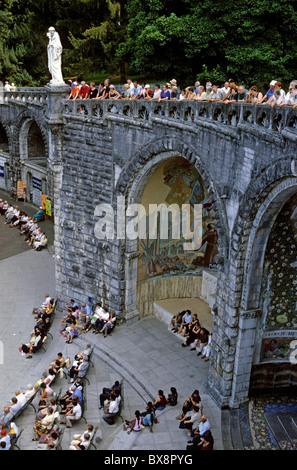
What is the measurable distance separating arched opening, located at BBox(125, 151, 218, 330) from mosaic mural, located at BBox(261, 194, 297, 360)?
4.39 meters

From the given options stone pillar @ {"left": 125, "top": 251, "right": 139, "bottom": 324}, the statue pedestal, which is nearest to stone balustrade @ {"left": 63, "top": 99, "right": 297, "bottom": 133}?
the statue pedestal

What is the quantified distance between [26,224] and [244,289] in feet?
65.9

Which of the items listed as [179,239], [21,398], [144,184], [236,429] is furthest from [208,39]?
[21,398]

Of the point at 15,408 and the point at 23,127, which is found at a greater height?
the point at 23,127

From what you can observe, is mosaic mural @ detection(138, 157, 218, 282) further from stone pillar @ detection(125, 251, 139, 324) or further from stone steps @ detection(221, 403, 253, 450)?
stone steps @ detection(221, 403, 253, 450)

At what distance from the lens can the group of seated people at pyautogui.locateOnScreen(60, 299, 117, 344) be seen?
2016 cm

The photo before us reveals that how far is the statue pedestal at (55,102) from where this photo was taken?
2080 centimetres

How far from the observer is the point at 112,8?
35344 millimetres

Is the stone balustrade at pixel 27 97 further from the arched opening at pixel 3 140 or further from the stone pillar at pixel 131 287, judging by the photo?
the stone pillar at pixel 131 287

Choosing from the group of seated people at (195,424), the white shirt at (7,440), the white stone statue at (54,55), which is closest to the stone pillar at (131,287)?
the group of seated people at (195,424)

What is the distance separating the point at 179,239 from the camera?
2144 cm

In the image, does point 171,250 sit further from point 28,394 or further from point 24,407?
point 24,407

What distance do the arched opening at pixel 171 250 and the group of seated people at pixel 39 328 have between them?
3.32 metres

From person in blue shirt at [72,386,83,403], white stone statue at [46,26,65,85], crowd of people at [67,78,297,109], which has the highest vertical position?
white stone statue at [46,26,65,85]
